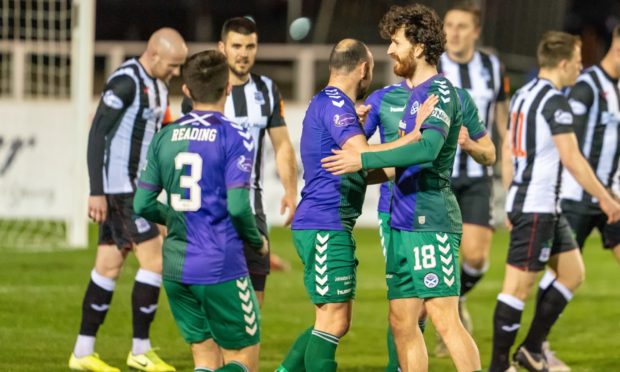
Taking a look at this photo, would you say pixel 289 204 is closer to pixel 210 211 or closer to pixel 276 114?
pixel 276 114

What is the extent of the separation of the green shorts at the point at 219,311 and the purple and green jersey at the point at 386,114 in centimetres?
119

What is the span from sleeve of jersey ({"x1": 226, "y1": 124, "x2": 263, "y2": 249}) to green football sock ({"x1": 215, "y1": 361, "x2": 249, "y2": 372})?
0.60 metres

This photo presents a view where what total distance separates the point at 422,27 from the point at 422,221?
992 mm

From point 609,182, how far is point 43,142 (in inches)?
372

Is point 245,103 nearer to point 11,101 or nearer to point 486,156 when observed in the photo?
point 486,156

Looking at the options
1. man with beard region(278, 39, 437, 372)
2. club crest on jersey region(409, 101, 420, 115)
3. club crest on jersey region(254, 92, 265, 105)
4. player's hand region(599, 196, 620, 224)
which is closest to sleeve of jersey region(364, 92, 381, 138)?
man with beard region(278, 39, 437, 372)

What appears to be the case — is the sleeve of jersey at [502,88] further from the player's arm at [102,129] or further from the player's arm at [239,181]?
the player's arm at [239,181]

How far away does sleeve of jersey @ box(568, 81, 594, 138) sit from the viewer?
8.72 m

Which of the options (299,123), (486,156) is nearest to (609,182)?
(486,156)

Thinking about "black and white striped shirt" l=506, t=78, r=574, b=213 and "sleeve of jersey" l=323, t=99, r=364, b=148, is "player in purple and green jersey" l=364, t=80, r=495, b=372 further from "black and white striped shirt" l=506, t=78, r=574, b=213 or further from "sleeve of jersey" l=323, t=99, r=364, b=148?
"black and white striped shirt" l=506, t=78, r=574, b=213

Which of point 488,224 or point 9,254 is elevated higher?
point 488,224

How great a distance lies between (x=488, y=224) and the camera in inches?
360

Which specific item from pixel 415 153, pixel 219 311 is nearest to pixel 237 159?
pixel 219 311

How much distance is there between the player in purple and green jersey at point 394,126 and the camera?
21.9 feet
